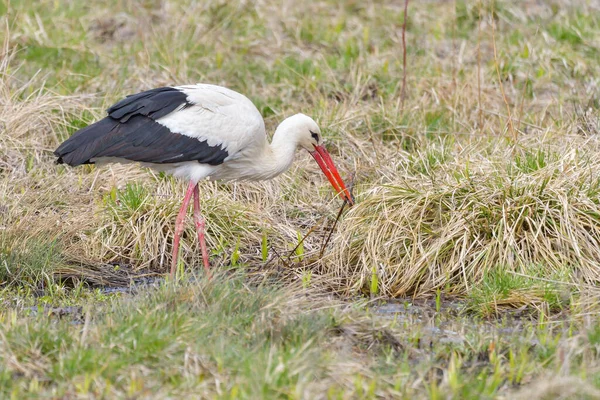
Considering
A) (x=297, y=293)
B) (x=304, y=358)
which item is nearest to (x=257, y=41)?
(x=297, y=293)

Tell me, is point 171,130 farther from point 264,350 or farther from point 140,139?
point 264,350

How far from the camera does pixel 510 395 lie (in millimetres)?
3963

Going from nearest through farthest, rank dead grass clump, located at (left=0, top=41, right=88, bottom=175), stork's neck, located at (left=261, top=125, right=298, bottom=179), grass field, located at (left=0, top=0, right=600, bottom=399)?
grass field, located at (left=0, top=0, right=600, bottom=399) < stork's neck, located at (left=261, top=125, right=298, bottom=179) < dead grass clump, located at (left=0, top=41, right=88, bottom=175)

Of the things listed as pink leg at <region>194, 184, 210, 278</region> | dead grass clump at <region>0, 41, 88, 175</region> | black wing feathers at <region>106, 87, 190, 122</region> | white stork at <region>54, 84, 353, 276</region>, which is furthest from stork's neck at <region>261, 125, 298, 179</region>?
dead grass clump at <region>0, 41, 88, 175</region>

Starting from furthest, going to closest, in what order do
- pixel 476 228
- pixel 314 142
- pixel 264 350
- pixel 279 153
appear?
pixel 314 142 < pixel 279 153 < pixel 476 228 < pixel 264 350

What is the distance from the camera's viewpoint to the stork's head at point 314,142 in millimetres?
6633

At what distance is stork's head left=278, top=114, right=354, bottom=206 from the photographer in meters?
6.63

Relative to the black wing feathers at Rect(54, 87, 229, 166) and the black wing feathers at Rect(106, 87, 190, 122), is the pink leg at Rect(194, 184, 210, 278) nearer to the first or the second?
the black wing feathers at Rect(54, 87, 229, 166)

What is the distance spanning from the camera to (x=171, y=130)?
618 centimetres

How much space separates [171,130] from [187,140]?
0.12 m

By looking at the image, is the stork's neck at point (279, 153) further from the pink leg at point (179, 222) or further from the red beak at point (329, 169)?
the pink leg at point (179, 222)

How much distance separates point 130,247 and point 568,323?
291cm

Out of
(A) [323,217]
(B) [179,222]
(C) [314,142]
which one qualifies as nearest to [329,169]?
(C) [314,142]

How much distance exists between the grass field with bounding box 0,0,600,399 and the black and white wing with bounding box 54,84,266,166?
2.11ft
